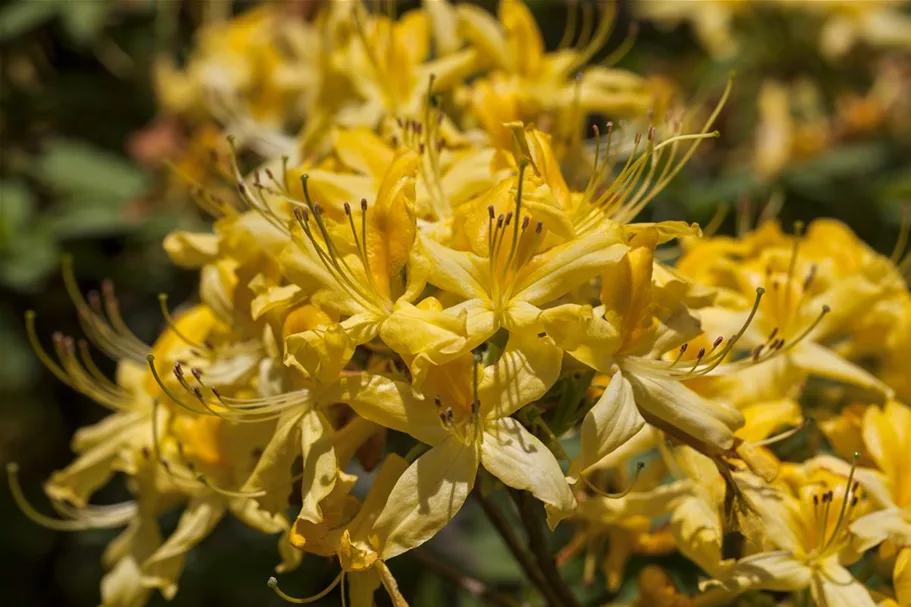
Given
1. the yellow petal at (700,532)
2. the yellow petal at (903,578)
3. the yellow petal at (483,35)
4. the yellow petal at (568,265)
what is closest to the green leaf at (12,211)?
the yellow petal at (483,35)

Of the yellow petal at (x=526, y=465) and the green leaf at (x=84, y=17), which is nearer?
the yellow petal at (x=526, y=465)

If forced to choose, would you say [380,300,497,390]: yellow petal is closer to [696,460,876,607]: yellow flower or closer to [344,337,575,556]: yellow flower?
[344,337,575,556]: yellow flower

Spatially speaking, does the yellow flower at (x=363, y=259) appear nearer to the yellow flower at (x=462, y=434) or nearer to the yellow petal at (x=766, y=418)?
the yellow flower at (x=462, y=434)

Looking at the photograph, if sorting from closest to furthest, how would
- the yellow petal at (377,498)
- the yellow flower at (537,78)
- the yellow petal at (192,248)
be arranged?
the yellow petal at (377,498) → the yellow petal at (192,248) → the yellow flower at (537,78)

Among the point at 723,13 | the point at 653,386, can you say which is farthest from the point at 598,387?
the point at 723,13

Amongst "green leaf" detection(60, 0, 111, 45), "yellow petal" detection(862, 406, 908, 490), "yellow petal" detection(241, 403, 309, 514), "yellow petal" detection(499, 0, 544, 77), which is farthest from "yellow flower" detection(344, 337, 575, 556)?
"green leaf" detection(60, 0, 111, 45)

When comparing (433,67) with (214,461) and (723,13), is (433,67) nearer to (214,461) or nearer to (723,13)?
(214,461)

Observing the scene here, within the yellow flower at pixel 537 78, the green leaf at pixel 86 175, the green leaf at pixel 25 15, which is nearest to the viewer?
the yellow flower at pixel 537 78

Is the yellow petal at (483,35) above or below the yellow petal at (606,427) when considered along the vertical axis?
above
